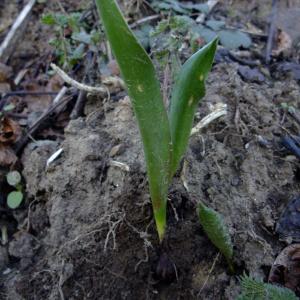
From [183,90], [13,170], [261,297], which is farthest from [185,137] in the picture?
[13,170]

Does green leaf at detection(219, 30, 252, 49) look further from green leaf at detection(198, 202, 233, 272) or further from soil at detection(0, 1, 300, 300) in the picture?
green leaf at detection(198, 202, 233, 272)

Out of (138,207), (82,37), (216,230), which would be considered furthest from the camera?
(82,37)

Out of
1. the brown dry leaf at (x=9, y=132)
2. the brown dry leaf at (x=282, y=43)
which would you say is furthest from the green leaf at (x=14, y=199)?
the brown dry leaf at (x=282, y=43)

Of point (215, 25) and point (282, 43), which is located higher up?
point (215, 25)

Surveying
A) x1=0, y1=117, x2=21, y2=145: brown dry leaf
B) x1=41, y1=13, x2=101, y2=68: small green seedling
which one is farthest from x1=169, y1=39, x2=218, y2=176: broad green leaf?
x1=41, y1=13, x2=101, y2=68: small green seedling

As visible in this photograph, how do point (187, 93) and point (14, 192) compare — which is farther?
point (14, 192)

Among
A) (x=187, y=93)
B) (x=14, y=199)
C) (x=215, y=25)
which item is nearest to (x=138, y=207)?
(x=187, y=93)

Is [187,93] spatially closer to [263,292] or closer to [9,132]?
[263,292]
